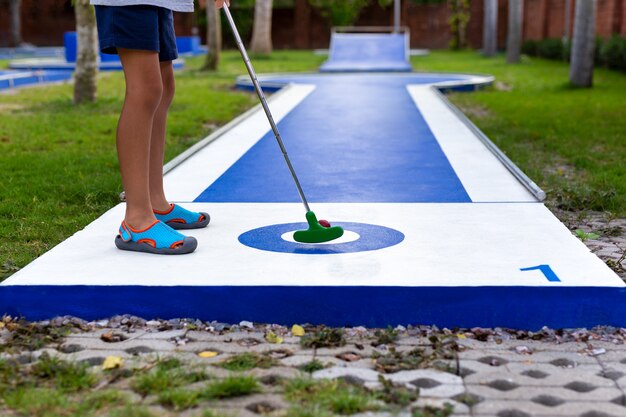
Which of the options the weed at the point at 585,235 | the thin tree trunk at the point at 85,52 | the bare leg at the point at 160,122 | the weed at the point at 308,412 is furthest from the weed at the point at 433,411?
the thin tree trunk at the point at 85,52

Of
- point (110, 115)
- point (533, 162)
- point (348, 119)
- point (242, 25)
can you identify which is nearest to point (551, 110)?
point (348, 119)

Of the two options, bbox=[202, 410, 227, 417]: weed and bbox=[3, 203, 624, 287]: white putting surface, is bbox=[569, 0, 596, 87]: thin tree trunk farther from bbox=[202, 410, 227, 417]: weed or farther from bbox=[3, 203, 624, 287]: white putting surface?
bbox=[202, 410, 227, 417]: weed

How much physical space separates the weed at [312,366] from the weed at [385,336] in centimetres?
28

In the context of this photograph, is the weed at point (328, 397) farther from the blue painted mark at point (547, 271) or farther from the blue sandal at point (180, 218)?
the blue sandal at point (180, 218)

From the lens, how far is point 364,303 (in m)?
3.02

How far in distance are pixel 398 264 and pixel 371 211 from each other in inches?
45.2

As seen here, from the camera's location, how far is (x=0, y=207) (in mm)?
5062

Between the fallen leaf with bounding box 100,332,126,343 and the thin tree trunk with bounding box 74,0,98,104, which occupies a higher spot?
the thin tree trunk with bounding box 74,0,98,104

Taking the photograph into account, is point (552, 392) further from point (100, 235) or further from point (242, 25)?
point (242, 25)

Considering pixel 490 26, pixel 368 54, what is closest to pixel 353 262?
pixel 368 54

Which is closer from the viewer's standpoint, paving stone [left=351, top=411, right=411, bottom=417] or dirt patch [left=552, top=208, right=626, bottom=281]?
paving stone [left=351, top=411, right=411, bottom=417]

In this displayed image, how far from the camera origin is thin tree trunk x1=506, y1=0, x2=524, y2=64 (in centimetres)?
2248

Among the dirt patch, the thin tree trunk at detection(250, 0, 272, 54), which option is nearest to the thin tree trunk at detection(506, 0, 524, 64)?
the thin tree trunk at detection(250, 0, 272, 54)

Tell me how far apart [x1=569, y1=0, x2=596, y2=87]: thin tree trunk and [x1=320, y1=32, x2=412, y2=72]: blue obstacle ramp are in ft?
18.6
